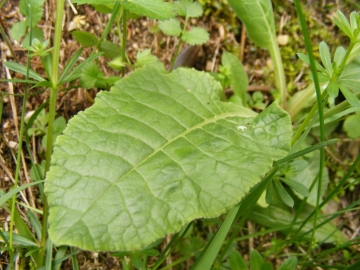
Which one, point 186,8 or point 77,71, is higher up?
point 186,8

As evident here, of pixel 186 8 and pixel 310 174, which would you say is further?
pixel 310 174

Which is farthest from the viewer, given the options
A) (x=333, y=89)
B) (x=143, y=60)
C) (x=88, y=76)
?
(x=143, y=60)

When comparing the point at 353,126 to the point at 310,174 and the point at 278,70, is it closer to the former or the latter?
the point at 310,174

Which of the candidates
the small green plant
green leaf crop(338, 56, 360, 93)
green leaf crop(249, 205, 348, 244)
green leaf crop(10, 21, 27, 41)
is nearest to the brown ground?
green leaf crop(249, 205, 348, 244)

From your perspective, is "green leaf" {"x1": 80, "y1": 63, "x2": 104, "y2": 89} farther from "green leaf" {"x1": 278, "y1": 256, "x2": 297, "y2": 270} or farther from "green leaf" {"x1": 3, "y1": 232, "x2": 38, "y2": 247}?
"green leaf" {"x1": 278, "y1": 256, "x2": 297, "y2": 270}

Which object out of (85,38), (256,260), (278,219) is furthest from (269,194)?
(85,38)

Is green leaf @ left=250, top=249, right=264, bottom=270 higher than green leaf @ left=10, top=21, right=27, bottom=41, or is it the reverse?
green leaf @ left=10, top=21, right=27, bottom=41

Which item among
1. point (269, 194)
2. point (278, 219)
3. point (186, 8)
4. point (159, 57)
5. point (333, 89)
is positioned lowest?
point (278, 219)
